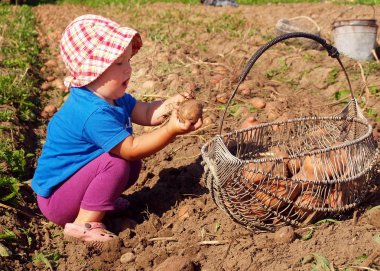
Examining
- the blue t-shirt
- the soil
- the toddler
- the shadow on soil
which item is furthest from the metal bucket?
the blue t-shirt

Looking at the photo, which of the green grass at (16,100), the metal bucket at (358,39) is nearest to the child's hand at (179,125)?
the green grass at (16,100)

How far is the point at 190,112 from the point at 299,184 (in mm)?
537

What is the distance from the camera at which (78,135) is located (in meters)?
2.53

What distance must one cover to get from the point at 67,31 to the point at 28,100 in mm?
2062

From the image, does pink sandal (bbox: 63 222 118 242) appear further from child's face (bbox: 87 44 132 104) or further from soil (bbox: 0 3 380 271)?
child's face (bbox: 87 44 132 104)

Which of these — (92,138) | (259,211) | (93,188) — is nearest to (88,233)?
(93,188)

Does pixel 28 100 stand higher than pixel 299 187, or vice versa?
pixel 299 187

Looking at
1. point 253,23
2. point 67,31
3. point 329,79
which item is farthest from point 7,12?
point 67,31

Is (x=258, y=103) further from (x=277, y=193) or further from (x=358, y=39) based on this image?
(x=358, y=39)

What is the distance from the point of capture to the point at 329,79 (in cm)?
430

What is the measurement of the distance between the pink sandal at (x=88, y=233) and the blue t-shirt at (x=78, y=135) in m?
0.22

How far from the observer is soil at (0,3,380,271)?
85.9 inches

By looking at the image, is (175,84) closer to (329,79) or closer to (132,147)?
(329,79)

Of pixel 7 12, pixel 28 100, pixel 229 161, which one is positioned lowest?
pixel 7 12
